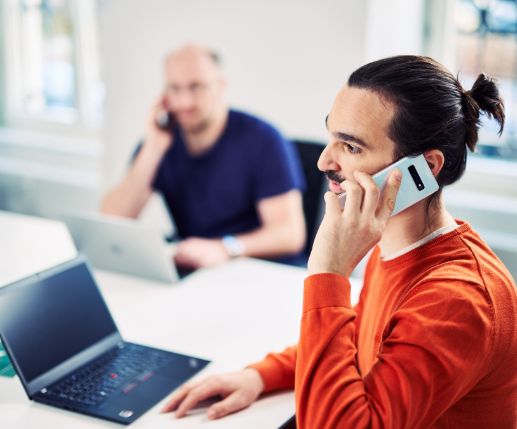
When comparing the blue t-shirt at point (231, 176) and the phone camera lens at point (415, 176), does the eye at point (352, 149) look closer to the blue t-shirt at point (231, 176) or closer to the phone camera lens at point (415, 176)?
the phone camera lens at point (415, 176)

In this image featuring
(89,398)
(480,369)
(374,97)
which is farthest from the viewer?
(89,398)

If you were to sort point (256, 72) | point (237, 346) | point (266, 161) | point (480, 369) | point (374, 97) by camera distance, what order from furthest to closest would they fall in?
point (256, 72) → point (266, 161) → point (237, 346) → point (374, 97) → point (480, 369)

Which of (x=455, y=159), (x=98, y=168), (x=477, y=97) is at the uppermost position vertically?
(x=477, y=97)

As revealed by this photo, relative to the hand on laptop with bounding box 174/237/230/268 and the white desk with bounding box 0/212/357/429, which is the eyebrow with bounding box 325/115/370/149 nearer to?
the white desk with bounding box 0/212/357/429

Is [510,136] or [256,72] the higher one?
[256,72]

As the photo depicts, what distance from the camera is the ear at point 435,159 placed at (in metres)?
1.24

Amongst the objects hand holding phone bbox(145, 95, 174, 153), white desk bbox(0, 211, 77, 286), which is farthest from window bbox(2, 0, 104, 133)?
white desk bbox(0, 211, 77, 286)

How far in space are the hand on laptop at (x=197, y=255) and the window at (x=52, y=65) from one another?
6.41 feet

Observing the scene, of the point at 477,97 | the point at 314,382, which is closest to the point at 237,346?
the point at 314,382

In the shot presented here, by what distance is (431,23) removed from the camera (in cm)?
304

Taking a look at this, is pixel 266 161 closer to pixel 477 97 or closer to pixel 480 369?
pixel 477 97

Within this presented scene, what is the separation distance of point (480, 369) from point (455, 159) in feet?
1.21

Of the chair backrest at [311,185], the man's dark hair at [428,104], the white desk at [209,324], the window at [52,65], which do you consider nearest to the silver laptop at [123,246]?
the white desk at [209,324]

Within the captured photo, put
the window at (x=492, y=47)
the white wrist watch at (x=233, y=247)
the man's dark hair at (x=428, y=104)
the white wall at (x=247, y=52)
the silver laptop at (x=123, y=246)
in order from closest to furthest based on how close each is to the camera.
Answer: the man's dark hair at (x=428, y=104) → the silver laptop at (x=123, y=246) → the white wrist watch at (x=233, y=247) → the window at (x=492, y=47) → the white wall at (x=247, y=52)
